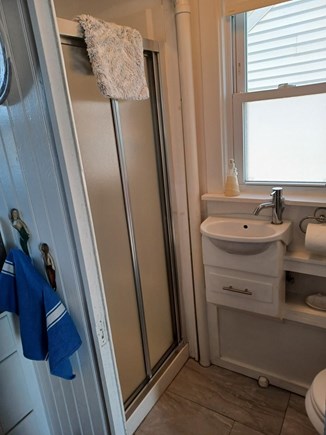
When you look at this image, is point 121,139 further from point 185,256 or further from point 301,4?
point 301,4

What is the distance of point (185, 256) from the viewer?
6.09 feet

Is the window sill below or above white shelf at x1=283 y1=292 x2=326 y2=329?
above

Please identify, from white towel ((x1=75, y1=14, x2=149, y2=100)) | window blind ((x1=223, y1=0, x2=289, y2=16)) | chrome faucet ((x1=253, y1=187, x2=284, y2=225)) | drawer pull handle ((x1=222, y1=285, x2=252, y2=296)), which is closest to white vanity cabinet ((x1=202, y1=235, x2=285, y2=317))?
drawer pull handle ((x1=222, y1=285, x2=252, y2=296))

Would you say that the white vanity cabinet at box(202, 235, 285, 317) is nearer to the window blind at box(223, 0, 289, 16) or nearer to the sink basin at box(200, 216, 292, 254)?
the sink basin at box(200, 216, 292, 254)

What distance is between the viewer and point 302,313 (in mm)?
1541

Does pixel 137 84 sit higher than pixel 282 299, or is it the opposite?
pixel 137 84

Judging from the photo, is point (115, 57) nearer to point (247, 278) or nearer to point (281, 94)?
point (281, 94)

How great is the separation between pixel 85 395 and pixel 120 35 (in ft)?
4.55

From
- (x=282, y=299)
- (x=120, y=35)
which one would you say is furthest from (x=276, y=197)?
(x=120, y=35)

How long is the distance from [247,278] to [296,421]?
2.64 ft

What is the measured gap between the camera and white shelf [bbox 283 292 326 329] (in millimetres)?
1505

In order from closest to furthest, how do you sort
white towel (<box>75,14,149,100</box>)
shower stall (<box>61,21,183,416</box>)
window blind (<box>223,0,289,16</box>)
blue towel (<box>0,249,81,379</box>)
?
blue towel (<box>0,249,81,379</box>) < white towel (<box>75,14,149,100</box>) < shower stall (<box>61,21,183,416</box>) < window blind (<box>223,0,289,16</box>)

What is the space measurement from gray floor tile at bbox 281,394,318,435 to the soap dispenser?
1.21m

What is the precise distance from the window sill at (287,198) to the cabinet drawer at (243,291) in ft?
1.27
